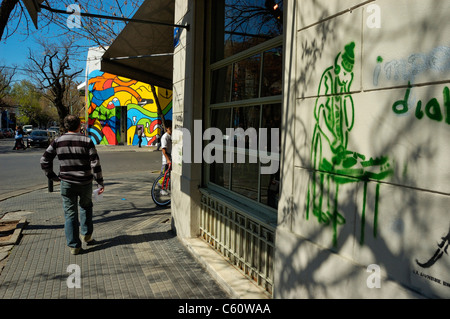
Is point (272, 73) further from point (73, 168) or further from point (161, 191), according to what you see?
point (161, 191)

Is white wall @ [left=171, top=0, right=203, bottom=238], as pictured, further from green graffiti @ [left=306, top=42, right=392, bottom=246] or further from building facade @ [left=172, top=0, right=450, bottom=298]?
green graffiti @ [left=306, top=42, right=392, bottom=246]

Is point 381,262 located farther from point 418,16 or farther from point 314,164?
point 418,16

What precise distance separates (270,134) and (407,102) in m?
1.82

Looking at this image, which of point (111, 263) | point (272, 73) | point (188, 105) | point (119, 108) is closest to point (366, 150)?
point (272, 73)

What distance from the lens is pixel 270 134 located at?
3635 millimetres

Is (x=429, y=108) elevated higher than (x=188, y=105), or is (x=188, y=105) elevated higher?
(x=188, y=105)

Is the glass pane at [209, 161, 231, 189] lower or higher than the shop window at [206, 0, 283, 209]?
lower

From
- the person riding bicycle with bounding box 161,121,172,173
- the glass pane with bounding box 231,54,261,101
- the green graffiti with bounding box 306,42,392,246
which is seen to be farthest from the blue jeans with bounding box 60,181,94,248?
the green graffiti with bounding box 306,42,392,246

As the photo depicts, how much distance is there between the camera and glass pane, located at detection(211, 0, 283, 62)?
3738mm

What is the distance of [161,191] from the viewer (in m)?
7.85

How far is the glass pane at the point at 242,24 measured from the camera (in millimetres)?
3738

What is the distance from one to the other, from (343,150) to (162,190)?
595 cm

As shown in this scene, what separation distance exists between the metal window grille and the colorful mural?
2436cm
